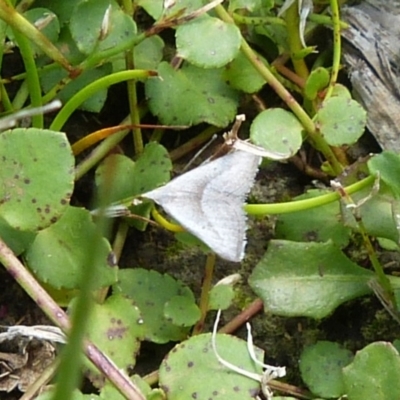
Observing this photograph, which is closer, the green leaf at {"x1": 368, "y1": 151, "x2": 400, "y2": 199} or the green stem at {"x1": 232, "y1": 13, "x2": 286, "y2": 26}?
the green leaf at {"x1": 368, "y1": 151, "x2": 400, "y2": 199}

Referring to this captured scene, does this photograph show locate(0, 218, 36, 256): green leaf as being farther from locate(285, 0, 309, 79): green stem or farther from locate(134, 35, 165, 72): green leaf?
locate(285, 0, 309, 79): green stem

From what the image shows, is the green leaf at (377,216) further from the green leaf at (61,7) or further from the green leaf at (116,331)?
the green leaf at (61,7)

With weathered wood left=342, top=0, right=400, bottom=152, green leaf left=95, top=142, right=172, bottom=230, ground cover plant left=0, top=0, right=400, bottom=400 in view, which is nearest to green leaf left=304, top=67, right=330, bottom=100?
ground cover plant left=0, top=0, right=400, bottom=400

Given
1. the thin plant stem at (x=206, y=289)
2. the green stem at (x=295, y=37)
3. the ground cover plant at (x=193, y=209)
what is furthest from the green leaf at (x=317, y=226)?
the green stem at (x=295, y=37)

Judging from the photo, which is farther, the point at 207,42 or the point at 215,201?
the point at 207,42

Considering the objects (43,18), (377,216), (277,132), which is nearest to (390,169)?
(377,216)

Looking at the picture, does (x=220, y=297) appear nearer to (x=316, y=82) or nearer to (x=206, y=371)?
(x=206, y=371)

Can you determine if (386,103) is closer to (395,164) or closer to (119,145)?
(395,164)
